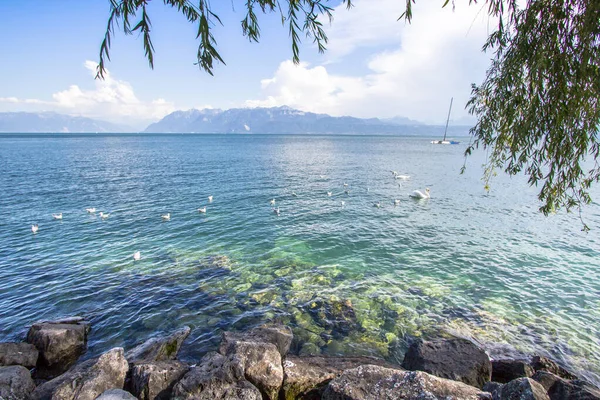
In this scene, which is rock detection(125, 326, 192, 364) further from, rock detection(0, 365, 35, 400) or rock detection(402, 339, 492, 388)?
rock detection(402, 339, 492, 388)

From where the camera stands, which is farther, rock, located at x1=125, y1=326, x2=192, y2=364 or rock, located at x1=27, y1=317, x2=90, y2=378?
rock, located at x1=27, y1=317, x2=90, y2=378

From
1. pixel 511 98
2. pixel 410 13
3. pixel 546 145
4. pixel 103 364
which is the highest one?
pixel 410 13

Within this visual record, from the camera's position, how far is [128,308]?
13.9 m

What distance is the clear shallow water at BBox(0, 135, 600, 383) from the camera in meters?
12.4

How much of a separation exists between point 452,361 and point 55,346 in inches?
522

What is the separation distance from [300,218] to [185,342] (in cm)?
1822

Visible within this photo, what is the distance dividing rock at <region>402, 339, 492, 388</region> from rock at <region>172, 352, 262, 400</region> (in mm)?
5190

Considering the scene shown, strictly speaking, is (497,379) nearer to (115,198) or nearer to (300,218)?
(300,218)

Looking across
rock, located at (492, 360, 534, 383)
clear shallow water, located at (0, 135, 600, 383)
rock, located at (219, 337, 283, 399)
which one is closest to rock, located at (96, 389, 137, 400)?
rock, located at (219, 337, 283, 399)

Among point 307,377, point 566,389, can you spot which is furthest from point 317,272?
point 566,389

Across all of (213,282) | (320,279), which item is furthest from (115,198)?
(320,279)

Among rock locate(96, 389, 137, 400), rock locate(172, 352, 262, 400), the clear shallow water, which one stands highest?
rock locate(172, 352, 262, 400)

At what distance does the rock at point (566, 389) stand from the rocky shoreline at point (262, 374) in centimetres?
2

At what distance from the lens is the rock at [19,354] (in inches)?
380
